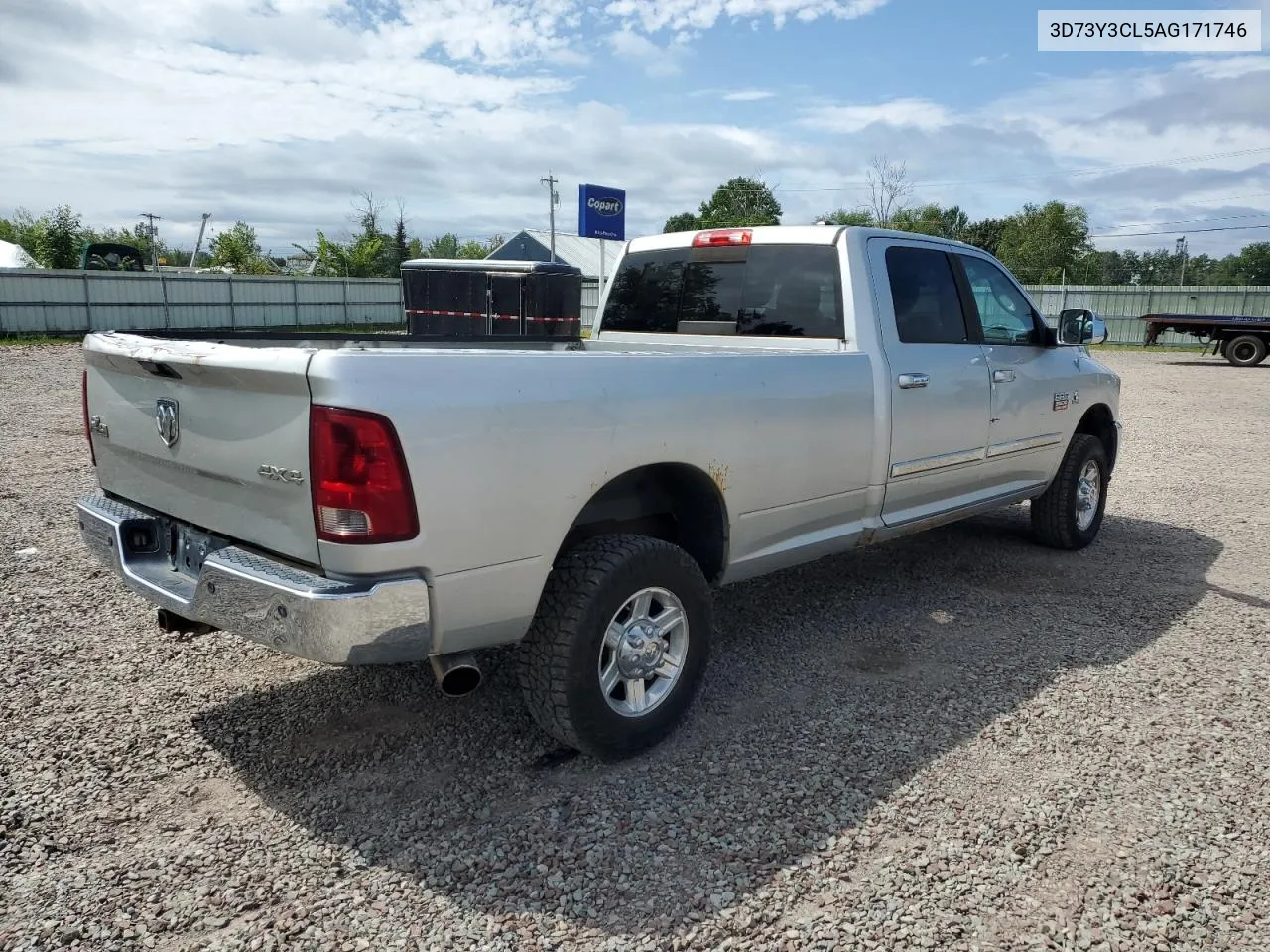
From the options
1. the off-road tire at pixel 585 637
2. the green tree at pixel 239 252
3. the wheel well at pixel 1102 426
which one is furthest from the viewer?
the green tree at pixel 239 252

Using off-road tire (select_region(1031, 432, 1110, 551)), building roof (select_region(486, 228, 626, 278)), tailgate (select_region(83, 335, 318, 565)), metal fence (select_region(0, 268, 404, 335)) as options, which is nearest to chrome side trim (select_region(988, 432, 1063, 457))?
off-road tire (select_region(1031, 432, 1110, 551))

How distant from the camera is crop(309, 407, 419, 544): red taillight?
2471 mm

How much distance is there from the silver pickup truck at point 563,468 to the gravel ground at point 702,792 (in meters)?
0.44

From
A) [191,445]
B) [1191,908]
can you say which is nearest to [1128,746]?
[1191,908]

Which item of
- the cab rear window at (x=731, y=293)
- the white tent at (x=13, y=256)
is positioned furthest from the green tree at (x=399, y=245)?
the cab rear window at (x=731, y=293)

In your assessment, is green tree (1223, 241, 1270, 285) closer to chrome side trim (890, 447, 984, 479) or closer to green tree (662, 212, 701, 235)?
green tree (662, 212, 701, 235)

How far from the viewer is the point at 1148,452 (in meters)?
10.3

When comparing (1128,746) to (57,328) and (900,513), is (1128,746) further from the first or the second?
(57,328)

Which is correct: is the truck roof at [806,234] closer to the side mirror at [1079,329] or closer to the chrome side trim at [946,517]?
the side mirror at [1079,329]

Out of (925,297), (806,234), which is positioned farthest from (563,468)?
(925,297)

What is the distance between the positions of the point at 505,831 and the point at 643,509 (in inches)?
50.9

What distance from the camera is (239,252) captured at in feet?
165

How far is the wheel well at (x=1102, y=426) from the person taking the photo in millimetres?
6164

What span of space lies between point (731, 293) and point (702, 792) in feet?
8.66
